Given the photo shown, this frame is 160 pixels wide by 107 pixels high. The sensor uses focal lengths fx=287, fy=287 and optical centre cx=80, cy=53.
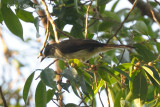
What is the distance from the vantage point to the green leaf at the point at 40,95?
2477 millimetres

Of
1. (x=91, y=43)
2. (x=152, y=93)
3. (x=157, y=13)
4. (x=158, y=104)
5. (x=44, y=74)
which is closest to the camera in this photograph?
(x=44, y=74)

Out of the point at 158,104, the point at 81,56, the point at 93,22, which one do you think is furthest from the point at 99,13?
the point at 158,104

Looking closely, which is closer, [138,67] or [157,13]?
[138,67]

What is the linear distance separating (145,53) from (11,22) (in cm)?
158

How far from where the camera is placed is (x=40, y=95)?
8.20 feet

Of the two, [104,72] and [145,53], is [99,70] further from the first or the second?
[145,53]

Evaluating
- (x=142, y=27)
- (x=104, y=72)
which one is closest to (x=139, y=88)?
(x=104, y=72)

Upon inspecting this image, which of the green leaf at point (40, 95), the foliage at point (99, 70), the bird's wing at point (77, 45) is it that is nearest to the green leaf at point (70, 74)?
the foliage at point (99, 70)

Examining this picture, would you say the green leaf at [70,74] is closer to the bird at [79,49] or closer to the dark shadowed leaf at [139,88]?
the dark shadowed leaf at [139,88]

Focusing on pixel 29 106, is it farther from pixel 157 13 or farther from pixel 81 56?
→ pixel 157 13

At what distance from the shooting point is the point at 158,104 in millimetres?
2578

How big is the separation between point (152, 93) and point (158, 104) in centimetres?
38

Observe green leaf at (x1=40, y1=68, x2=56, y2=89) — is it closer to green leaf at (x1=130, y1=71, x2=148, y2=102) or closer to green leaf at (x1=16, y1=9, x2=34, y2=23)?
green leaf at (x1=130, y1=71, x2=148, y2=102)

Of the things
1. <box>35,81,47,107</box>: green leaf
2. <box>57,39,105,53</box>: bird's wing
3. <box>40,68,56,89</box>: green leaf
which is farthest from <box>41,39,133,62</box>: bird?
<box>40,68,56,89</box>: green leaf
